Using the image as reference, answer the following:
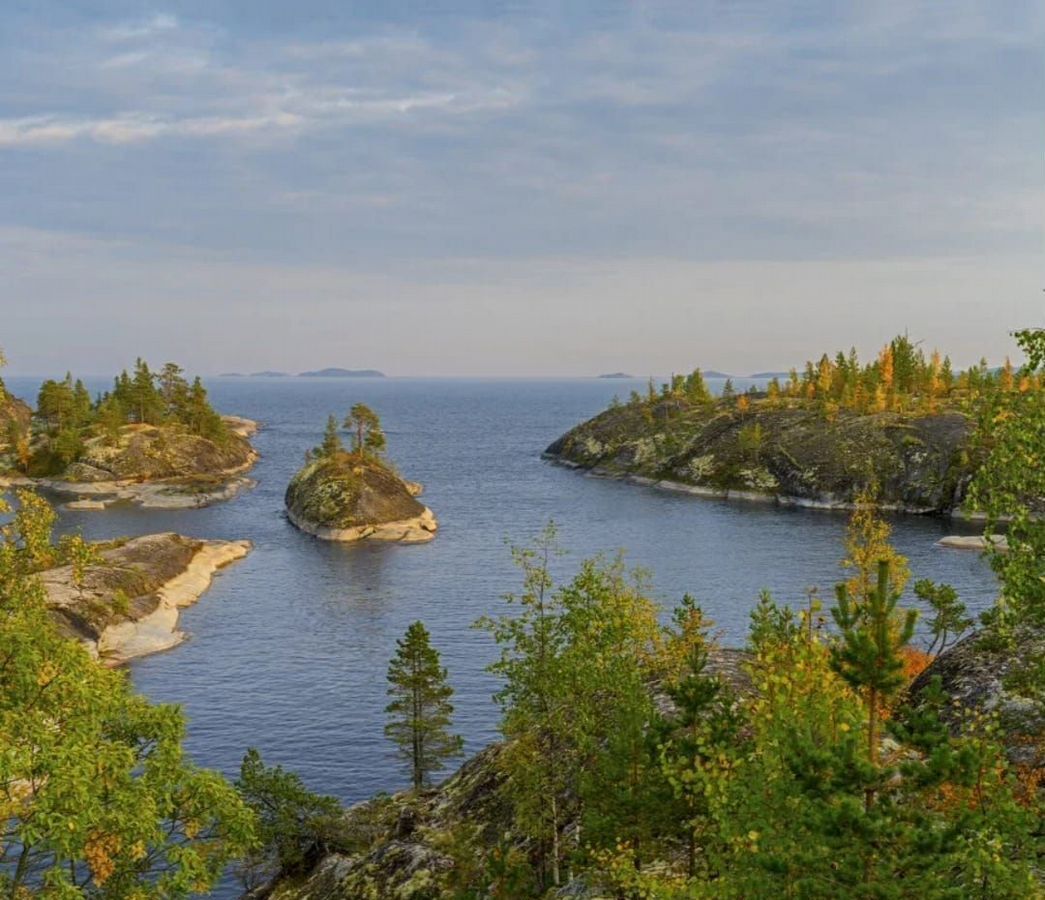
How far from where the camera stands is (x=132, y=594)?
89.5 m

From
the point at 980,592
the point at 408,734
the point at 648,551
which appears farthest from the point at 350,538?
the point at 980,592

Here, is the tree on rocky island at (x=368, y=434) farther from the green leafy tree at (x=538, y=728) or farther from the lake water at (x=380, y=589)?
the green leafy tree at (x=538, y=728)

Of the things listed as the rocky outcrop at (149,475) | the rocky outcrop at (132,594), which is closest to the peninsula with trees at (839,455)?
the rocky outcrop at (149,475)

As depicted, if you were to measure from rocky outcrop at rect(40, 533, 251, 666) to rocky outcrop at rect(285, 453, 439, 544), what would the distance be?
2273 cm

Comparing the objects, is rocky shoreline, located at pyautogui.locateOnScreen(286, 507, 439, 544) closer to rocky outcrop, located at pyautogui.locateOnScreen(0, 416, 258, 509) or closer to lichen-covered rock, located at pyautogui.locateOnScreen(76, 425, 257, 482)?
rocky outcrop, located at pyautogui.locateOnScreen(0, 416, 258, 509)

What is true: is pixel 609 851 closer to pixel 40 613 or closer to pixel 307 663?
pixel 40 613

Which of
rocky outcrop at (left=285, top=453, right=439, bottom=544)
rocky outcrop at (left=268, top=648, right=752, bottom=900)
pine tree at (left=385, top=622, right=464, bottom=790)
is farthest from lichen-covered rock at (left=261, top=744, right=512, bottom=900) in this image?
rocky outcrop at (left=285, top=453, right=439, bottom=544)

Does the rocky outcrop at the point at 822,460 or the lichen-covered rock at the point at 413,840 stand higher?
the rocky outcrop at the point at 822,460

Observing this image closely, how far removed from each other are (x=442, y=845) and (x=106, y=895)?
52.5 ft

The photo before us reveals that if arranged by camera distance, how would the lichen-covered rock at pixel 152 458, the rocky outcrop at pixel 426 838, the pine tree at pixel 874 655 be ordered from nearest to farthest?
the pine tree at pixel 874 655, the rocky outcrop at pixel 426 838, the lichen-covered rock at pixel 152 458

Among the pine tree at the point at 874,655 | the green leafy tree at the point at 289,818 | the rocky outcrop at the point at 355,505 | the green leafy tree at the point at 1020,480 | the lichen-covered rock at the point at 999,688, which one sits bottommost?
the green leafy tree at the point at 289,818

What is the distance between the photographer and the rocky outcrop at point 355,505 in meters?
130

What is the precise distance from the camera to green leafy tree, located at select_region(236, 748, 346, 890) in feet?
138

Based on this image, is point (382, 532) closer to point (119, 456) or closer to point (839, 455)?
point (119, 456)
